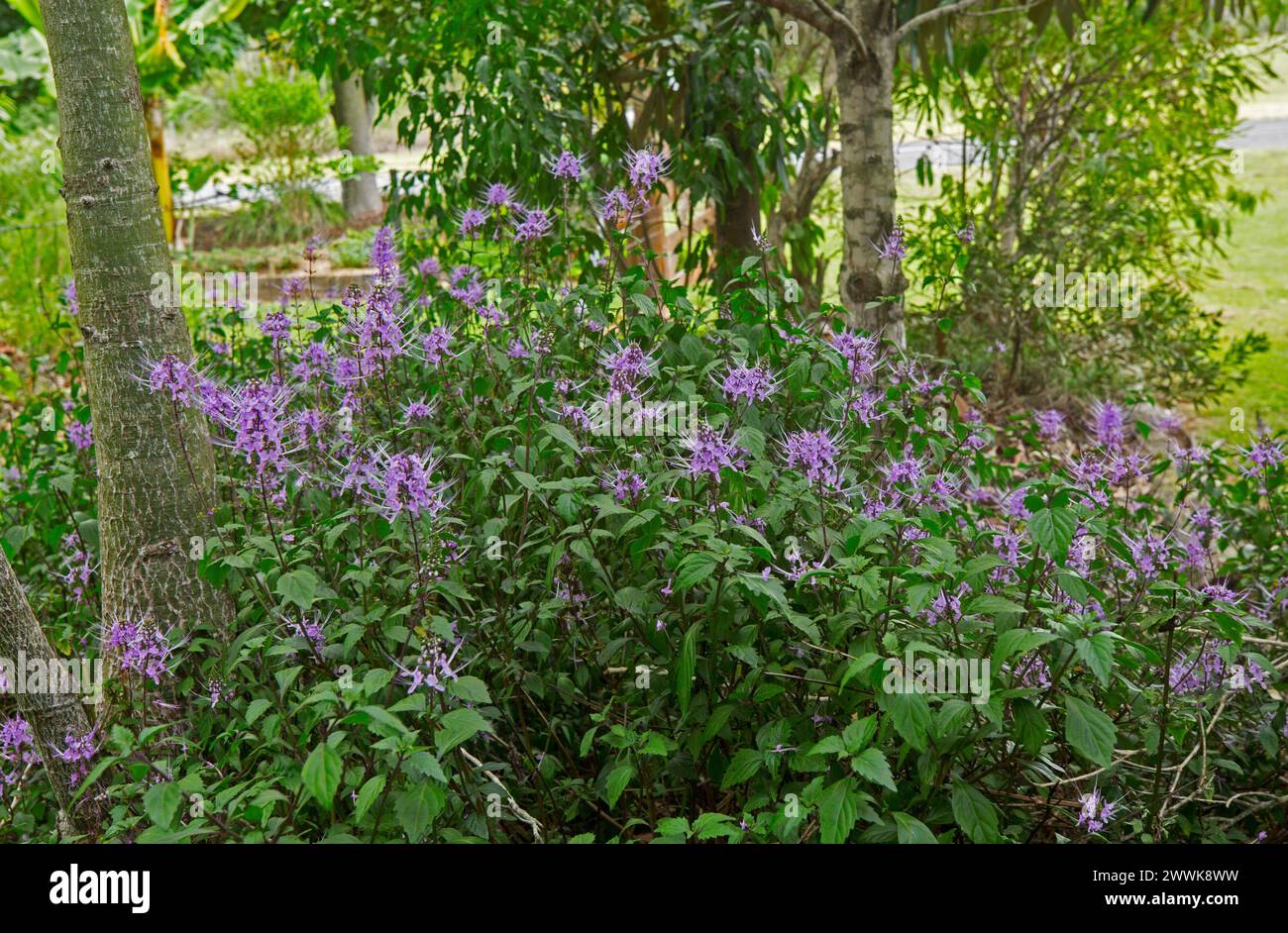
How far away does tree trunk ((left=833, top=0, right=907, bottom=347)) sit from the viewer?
3734mm

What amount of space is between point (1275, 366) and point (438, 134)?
18.2 feet

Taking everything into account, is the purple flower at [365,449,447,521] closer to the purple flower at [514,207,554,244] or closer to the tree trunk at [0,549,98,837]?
the purple flower at [514,207,554,244]

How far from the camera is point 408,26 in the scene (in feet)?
16.4

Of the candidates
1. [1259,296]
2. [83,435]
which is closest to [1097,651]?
[83,435]

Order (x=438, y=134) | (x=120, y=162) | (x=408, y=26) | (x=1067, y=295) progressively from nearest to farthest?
(x=120, y=162), (x=438, y=134), (x=408, y=26), (x=1067, y=295)

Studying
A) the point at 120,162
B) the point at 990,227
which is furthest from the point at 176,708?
the point at 990,227

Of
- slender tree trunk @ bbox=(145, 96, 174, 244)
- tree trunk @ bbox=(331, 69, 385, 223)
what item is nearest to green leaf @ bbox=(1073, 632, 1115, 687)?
slender tree trunk @ bbox=(145, 96, 174, 244)

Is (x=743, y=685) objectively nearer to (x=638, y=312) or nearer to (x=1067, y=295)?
(x=638, y=312)

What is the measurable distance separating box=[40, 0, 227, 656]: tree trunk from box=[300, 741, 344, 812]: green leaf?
1.05 meters

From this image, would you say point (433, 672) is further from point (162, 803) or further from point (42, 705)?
point (42, 705)
